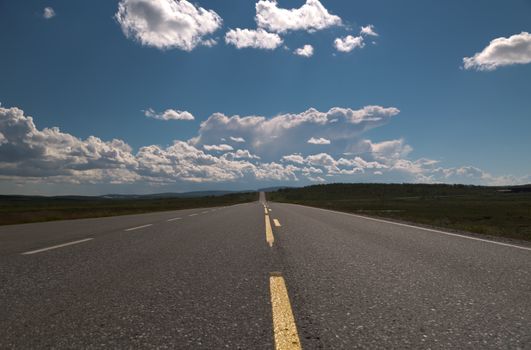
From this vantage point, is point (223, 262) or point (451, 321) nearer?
point (451, 321)

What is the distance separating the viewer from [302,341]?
268 centimetres

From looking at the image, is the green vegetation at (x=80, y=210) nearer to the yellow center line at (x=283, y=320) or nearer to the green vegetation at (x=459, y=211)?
the green vegetation at (x=459, y=211)

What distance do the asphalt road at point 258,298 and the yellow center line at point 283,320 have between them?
0.10ft

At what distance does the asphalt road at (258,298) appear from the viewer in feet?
9.16

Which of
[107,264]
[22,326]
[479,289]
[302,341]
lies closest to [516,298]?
[479,289]

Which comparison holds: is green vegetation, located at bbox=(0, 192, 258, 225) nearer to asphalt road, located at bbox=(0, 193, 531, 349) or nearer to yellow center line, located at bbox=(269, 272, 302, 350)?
asphalt road, located at bbox=(0, 193, 531, 349)

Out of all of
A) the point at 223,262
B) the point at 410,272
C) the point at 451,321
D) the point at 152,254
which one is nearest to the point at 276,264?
the point at 223,262

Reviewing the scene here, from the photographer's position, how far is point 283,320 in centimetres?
310

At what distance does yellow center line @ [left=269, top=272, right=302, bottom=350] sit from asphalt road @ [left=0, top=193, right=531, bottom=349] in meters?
0.03

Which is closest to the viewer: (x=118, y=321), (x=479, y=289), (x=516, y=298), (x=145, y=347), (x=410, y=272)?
(x=145, y=347)

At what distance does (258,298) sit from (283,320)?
0.75 m

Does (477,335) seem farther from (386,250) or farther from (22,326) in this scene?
(386,250)

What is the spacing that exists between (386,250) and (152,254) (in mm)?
4513

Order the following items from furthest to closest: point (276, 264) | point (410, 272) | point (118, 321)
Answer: point (276, 264) < point (410, 272) < point (118, 321)
